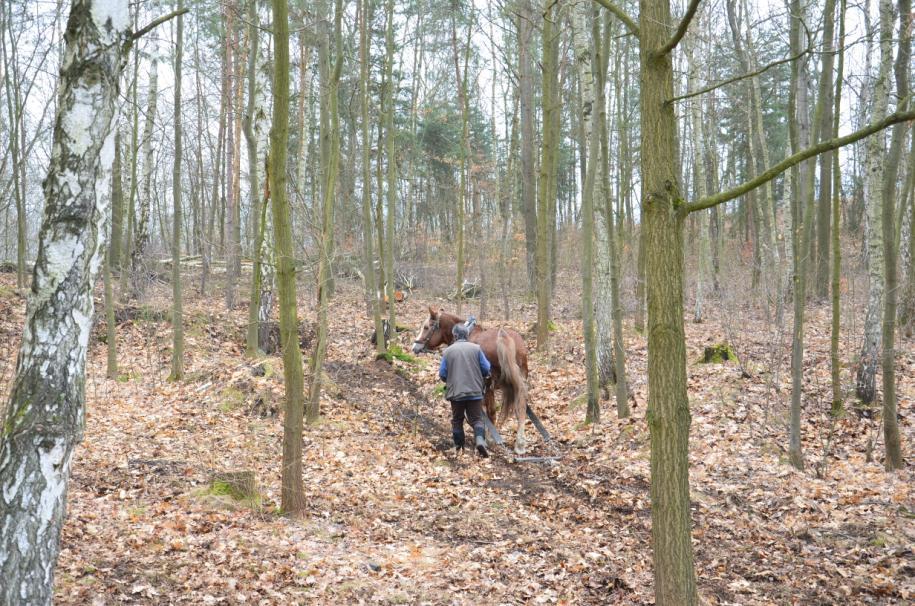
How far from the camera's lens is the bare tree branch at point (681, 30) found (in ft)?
10.7

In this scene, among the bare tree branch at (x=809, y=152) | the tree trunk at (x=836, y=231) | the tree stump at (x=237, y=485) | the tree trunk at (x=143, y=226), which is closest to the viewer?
the bare tree branch at (x=809, y=152)

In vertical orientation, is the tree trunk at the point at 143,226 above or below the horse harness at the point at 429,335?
above

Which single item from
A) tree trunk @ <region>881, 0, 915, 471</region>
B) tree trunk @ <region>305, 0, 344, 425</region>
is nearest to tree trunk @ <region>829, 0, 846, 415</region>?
tree trunk @ <region>881, 0, 915, 471</region>

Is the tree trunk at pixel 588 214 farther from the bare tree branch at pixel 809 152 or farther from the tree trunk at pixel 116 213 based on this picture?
the tree trunk at pixel 116 213

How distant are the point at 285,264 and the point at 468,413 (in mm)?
4810

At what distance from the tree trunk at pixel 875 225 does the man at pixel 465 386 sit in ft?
18.8

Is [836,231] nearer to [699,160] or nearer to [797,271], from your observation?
[797,271]

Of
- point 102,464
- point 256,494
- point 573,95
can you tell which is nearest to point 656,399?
point 256,494

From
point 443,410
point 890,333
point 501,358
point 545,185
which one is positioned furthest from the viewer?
point 545,185

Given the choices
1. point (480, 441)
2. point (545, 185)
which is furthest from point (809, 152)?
point (545, 185)

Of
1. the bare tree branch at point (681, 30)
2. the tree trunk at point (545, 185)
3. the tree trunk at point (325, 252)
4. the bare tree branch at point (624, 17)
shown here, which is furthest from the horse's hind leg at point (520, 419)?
the bare tree branch at point (681, 30)

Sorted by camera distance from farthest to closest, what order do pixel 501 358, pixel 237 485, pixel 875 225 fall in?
pixel 501 358 < pixel 875 225 < pixel 237 485

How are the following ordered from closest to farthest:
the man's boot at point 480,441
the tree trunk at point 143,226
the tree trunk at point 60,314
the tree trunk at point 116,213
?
1. the tree trunk at point 60,314
2. the man's boot at point 480,441
3. the tree trunk at point 143,226
4. the tree trunk at point 116,213

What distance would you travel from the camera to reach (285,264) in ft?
19.7
